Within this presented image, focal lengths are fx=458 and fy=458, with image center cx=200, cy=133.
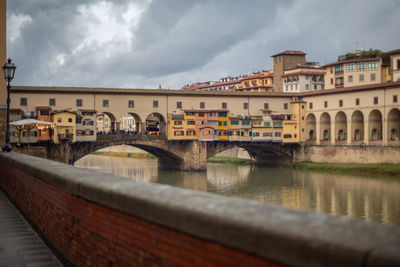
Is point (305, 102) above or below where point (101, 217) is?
above

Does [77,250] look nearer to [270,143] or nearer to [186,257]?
[186,257]

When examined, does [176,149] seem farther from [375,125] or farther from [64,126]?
[375,125]

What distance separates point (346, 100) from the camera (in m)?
51.6

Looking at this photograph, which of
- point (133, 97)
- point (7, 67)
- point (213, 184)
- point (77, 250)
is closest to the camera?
point (77, 250)

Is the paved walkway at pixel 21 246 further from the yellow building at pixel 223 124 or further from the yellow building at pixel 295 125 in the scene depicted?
the yellow building at pixel 295 125

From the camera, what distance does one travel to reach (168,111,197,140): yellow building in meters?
49.5

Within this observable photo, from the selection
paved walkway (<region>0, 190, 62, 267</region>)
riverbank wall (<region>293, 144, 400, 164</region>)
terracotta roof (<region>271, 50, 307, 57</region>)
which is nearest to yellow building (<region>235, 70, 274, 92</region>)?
terracotta roof (<region>271, 50, 307, 57</region>)

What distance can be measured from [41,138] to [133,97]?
11.1 meters

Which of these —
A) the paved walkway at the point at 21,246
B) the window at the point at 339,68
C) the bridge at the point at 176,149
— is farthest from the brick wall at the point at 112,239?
the window at the point at 339,68

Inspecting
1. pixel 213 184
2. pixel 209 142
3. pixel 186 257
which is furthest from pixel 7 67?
pixel 209 142

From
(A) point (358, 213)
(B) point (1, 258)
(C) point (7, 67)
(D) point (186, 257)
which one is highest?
(C) point (7, 67)

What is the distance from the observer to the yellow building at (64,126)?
43.6 metres

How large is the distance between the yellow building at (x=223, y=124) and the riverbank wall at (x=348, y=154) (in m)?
9.16

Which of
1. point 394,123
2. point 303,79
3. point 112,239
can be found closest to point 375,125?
point 394,123
